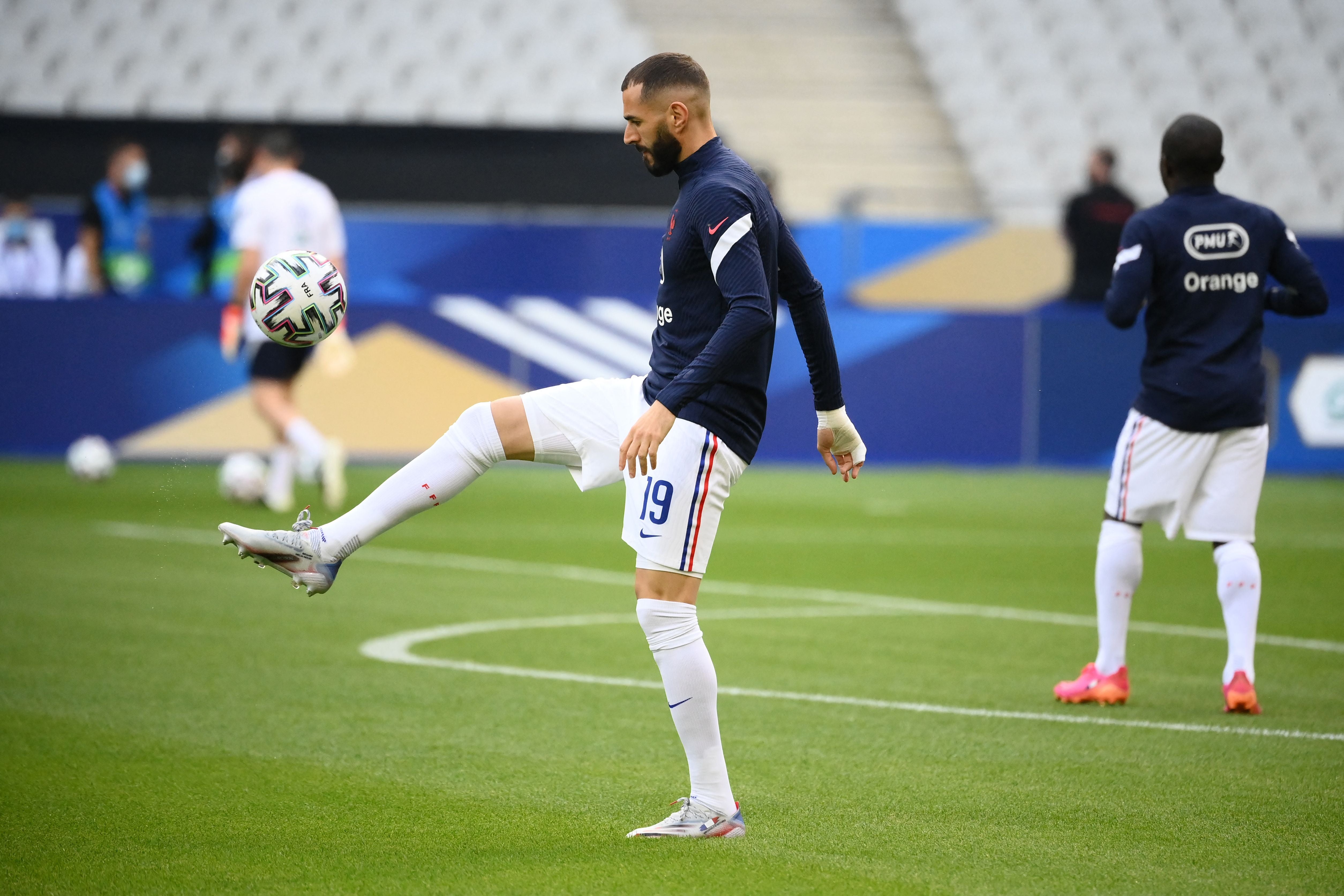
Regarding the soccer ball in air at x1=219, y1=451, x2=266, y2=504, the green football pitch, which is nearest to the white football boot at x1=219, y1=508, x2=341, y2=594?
the green football pitch

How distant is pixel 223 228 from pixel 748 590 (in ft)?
34.0

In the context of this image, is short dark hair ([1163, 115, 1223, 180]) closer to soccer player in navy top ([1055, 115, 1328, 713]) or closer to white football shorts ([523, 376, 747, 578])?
soccer player in navy top ([1055, 115, 1328, 713])

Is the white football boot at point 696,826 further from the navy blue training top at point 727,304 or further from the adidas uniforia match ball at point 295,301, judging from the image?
the adidas uniforia match ball at point 295,301

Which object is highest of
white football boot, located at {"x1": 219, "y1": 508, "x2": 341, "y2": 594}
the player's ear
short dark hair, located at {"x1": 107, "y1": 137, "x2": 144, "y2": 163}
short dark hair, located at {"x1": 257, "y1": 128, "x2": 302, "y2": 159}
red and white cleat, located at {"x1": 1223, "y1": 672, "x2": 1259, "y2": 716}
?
short dark hair, located at {"x1": 107, "y1": 137, "x2": 144, "y2": 163}

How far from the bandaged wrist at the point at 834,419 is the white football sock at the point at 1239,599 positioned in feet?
6.94

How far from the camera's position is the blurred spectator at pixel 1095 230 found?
58.0 ft

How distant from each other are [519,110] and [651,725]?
17821 millimetres

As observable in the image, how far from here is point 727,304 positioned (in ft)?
14.2

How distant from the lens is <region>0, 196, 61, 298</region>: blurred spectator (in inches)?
746

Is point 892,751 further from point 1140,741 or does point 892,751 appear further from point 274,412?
point 274,412

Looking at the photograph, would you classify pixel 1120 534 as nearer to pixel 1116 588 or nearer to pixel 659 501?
pixel 1116 588

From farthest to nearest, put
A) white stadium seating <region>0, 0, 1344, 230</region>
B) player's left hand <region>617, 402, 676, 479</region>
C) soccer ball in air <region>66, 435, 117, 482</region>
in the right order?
1. white stadium seating <region>0, 0, 1344, 230</region>
2. soccer ball in air <region>66, 435, 117, 482</region>
3. player's left hand <region>617, 402, 676, 479</region>

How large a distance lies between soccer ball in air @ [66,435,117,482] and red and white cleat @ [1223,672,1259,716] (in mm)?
10914

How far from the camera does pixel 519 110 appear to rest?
22547mm
